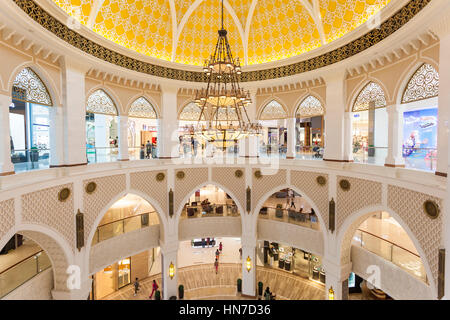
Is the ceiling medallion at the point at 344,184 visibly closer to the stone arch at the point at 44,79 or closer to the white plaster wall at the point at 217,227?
the white plaster wall at the point at 217,227

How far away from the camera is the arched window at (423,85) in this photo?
491 centimetres

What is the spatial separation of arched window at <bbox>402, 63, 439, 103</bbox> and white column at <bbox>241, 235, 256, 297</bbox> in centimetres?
662

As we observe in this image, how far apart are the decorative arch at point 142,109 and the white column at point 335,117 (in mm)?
5808

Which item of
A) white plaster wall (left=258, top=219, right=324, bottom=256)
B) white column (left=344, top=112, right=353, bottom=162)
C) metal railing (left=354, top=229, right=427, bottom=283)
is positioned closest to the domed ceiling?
white column (left=344, top=112, right=353, bottom=162)

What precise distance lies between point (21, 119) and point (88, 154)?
269 cm

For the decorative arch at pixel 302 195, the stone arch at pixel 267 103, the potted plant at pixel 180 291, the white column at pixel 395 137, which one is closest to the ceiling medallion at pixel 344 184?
the decorative arch at pixel 302 195

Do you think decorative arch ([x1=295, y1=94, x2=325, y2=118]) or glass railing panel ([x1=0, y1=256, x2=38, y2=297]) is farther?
decorative arch ([x1=295, y1=94, x2=325, y2=118])

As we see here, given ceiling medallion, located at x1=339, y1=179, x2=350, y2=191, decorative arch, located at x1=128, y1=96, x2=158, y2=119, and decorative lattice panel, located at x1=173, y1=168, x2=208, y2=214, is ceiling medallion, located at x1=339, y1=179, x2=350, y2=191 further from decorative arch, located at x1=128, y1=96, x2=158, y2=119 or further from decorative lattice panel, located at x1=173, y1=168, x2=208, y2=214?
decorative arch, located at x1=128, y1=96, x2=158, y2=119

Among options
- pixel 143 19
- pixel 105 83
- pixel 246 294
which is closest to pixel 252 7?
pixel 143 19

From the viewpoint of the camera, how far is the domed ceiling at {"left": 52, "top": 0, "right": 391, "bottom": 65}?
22.8 ft

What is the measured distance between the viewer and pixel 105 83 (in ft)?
24.4

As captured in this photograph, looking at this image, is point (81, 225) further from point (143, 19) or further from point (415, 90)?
point (415, 90)

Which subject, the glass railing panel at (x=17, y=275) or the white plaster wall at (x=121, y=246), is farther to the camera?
the white plaster wall at (x=121, y=246)

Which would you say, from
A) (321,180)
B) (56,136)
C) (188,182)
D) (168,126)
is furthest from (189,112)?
(321,180)
